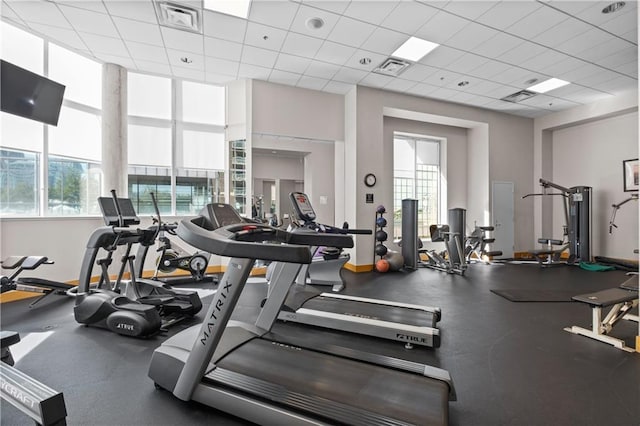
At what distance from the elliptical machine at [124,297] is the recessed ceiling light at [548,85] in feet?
23.0

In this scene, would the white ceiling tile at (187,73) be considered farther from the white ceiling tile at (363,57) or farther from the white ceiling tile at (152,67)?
the white ceiling tile at (363,57)

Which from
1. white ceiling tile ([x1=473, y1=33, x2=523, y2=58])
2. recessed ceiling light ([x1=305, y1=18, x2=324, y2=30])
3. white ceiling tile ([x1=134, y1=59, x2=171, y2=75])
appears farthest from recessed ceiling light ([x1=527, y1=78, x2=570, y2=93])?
white ceiling tile ([x1=134, y1=59, x2=171, y2=75])

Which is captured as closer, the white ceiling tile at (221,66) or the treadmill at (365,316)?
the treadmill at (365,316)

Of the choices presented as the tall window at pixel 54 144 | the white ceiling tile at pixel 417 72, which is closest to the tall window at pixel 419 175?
the white ceiling tile at pixel 417 72

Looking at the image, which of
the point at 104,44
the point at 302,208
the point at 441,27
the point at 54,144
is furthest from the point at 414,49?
the point at 54,144

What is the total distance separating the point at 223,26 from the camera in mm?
3896

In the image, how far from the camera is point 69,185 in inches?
185

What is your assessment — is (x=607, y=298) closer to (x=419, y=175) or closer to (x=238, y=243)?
(x=238, y=243)

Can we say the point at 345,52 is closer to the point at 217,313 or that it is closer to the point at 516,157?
→ the point at 217,313

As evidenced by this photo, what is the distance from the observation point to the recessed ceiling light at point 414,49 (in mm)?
4369

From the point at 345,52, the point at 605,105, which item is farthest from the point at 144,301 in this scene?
the point at 605,105

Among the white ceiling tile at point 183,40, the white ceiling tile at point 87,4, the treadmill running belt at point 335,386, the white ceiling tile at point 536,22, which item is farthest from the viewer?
the white ceiling tile at point 183,40

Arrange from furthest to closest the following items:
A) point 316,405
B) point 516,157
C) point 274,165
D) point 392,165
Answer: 1. point 516,157
2. point 392,165
3. point 274,165
4. point 316,405

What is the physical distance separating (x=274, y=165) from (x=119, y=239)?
11.8 feet
